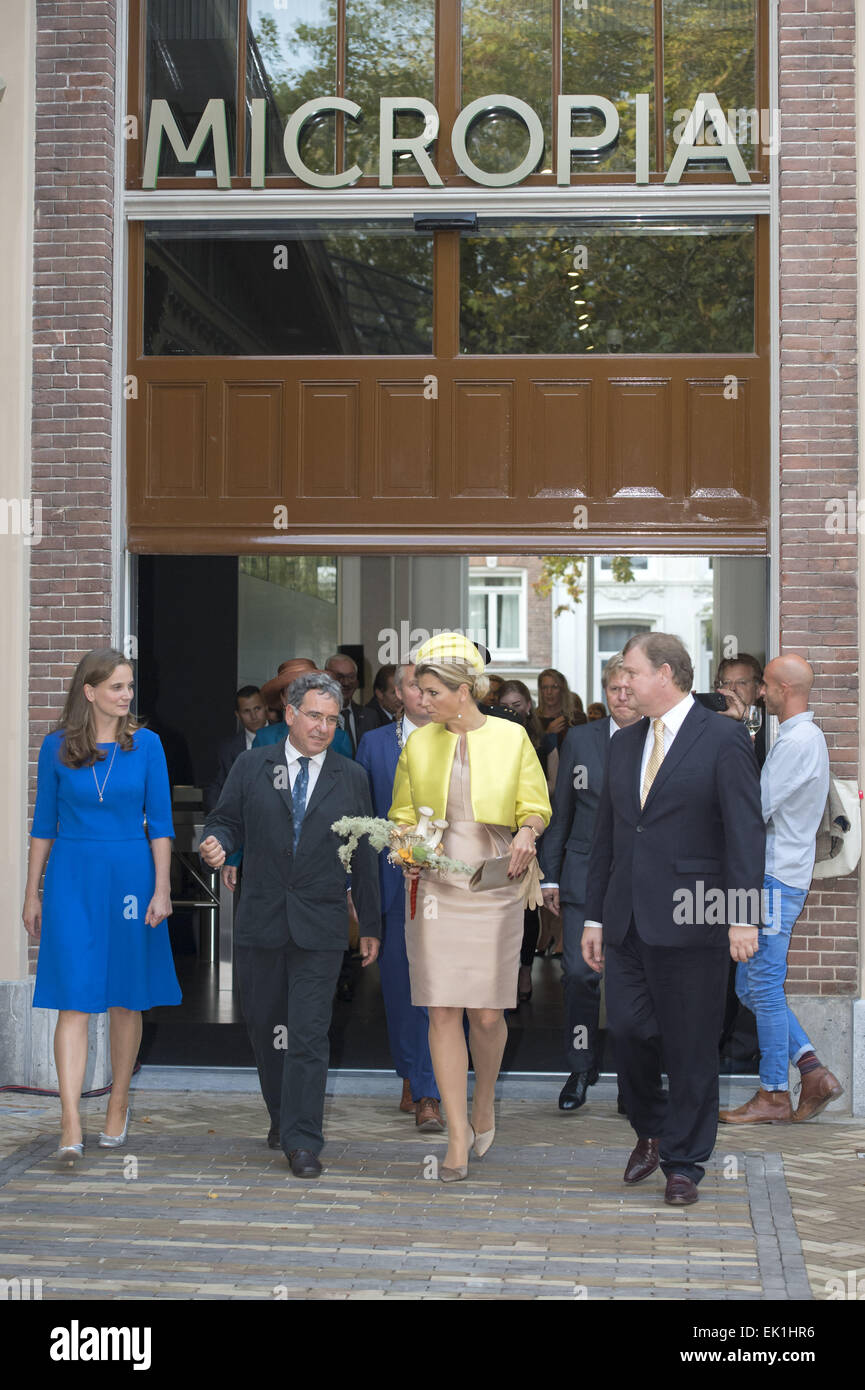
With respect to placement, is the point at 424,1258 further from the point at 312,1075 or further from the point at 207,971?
the point at 207,971

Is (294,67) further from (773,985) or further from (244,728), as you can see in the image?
(773,985)

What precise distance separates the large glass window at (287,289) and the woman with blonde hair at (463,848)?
2.82m

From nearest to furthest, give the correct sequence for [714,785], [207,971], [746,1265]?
1. [746,1265]
2. [714,785]
3. [207,971]

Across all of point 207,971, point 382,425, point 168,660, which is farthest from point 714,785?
point 168,660

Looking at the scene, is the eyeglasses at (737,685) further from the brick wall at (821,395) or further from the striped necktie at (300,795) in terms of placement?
the striped necktie at (300,795)

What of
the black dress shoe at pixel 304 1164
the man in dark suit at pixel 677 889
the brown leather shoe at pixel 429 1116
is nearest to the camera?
the man in dark suit at pixel 677 889

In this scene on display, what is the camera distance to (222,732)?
15.0 meters

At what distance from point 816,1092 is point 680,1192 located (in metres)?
1.75

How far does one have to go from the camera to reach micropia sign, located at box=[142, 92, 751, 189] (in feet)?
28.7

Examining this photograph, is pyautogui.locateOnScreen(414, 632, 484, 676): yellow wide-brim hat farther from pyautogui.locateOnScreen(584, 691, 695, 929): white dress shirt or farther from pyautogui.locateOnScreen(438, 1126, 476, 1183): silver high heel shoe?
pyautogui.locateOnScreen(438, 1126, 476, 1183): silver high heel shoe

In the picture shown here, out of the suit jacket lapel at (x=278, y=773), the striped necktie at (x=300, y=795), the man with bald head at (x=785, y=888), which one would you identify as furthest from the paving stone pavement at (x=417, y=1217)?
the suit jacket lapel at (x=278, y=773)

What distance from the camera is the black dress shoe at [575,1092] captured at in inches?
316

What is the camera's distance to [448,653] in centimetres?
657

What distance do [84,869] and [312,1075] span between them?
4.37ft
